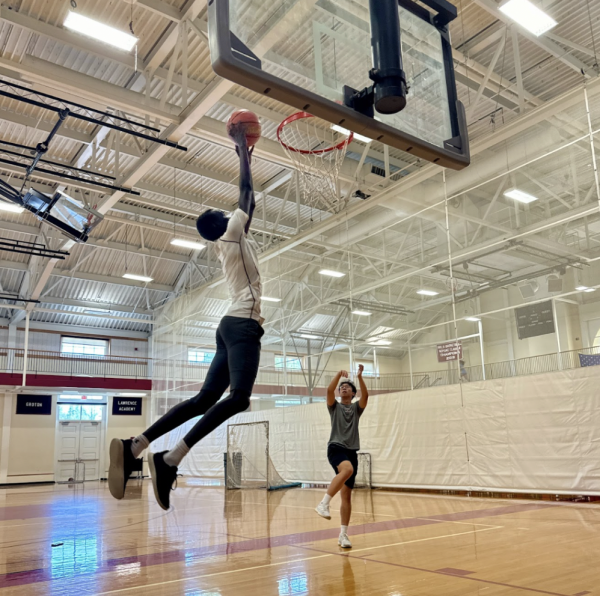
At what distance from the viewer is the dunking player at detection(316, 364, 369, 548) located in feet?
18.4

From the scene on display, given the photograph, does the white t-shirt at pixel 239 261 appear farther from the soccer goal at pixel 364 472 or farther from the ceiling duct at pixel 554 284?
the soccer goal at pixel 364 472

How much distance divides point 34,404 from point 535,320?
2123cm

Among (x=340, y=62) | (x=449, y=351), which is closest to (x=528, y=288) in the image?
(x=449, y=351)

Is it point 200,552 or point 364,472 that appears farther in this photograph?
point 364,472

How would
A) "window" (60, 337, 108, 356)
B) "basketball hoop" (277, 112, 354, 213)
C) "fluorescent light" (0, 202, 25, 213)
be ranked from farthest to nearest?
"window" (60, 337, 108, 356) → "fluorescent light" (0, 202, 25, 213) → "basketball hoop" (277, 112, 354, 213)

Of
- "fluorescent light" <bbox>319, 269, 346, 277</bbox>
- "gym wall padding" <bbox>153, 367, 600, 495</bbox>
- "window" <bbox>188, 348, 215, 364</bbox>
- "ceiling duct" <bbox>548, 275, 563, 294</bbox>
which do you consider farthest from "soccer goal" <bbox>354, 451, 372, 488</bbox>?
"window" <bbox>188, 348, 215, 364</bbox>

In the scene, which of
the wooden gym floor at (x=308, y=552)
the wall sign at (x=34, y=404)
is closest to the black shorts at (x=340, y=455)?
the wooden gym floor at (x=308, y=552)

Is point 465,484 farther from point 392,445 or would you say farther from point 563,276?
point 563,276

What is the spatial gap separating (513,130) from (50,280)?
1862 cm

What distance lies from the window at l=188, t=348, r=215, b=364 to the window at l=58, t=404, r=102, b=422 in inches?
271

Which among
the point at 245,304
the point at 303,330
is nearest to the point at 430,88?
the point at 245,304

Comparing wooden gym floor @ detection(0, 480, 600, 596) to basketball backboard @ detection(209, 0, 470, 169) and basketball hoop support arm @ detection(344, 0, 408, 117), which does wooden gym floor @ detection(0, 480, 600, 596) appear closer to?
basketball backboard @ detection(209, 0, 470, 169)

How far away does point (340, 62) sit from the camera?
13.1 feet

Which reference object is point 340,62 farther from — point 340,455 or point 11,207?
point 11,207
